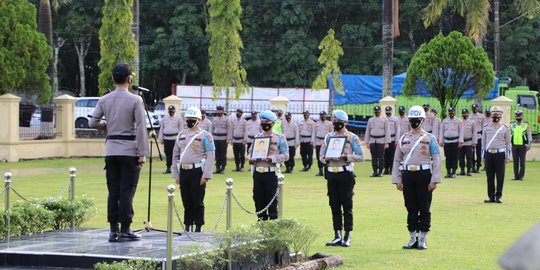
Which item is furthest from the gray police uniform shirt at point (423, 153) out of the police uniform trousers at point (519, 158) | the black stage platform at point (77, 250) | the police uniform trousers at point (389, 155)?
the police uniform trousers at point (389, 155)

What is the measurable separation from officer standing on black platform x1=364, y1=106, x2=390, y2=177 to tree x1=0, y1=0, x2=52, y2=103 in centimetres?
1482

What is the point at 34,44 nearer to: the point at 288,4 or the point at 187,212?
the point at 288,4

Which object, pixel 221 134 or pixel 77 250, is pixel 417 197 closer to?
pixel 77 250

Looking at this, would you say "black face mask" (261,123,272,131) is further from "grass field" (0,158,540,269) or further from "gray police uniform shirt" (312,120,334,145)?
"gray police uniform shirt" (312,120,334,145)

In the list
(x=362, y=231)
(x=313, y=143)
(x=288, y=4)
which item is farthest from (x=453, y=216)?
(x=288, y=4)

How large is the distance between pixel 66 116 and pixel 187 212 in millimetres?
20005

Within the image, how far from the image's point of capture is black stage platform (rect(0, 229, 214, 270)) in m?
9.23

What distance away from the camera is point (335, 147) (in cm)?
1270

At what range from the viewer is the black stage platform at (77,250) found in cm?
923

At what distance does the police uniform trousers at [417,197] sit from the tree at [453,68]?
2044cm

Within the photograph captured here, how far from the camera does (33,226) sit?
37.4ft

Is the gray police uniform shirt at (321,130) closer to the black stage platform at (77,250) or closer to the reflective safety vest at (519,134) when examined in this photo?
the reflective safety vest at (519,134)

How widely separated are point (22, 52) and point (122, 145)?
89.7ft

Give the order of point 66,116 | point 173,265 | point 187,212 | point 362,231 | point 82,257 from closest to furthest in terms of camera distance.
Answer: point 173,265
point 82,257
point 187,212
point 362,231
point 66,116
